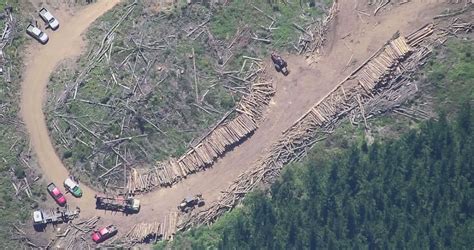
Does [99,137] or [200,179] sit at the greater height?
[99,137]

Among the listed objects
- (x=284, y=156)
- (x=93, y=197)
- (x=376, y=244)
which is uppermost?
(x=93, y=197)

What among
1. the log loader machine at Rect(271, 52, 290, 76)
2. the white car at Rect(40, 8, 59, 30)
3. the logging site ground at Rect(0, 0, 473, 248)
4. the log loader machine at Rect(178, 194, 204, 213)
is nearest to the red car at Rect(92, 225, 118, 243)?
the logging site ground at Rect(0, 0, 473, 248)

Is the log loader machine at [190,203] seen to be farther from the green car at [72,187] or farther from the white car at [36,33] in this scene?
the white car at [36,33]

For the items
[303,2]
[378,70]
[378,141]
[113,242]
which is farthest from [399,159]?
[113,242]

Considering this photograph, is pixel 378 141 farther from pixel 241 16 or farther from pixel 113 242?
pixel 113 242

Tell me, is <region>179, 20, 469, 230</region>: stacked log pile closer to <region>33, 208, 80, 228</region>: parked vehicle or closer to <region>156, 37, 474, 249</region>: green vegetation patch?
<region>156, 37, 474, 249</region>: green vegetation patch

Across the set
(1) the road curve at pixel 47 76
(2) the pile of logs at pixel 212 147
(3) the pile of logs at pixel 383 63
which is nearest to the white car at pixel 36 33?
(1) the road curve at pixel 47 76
